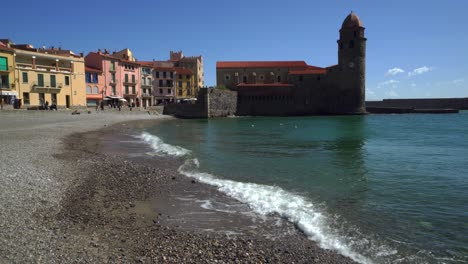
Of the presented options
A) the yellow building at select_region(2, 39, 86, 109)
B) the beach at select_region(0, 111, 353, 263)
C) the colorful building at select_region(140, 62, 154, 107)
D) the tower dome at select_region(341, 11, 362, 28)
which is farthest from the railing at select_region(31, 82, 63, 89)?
the tower dome at select_region(341, 11, 362, 28)

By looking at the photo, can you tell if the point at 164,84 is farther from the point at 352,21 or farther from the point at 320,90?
the point at 352,21

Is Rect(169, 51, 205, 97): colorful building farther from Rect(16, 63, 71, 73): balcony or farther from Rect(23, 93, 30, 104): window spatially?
Rect(23, 93, 30, 104): window

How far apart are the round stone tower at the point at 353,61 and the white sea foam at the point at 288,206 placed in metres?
59.6

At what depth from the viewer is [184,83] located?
7638 cm

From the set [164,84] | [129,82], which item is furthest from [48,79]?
[164,84]

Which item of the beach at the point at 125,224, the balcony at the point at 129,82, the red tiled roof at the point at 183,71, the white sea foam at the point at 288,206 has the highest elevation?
the red tiled roof at the point at 183,71

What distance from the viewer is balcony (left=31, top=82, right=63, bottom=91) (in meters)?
40.1

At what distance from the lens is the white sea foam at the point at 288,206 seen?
6.14 meters

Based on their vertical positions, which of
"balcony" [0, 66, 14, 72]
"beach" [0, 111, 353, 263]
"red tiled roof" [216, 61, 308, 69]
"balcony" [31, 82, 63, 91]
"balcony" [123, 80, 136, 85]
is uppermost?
"red tiled roof" [216, 61, 308, 69]

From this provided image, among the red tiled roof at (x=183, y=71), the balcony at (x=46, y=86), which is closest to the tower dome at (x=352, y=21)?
the red tiled roof at (x=183, y=71)

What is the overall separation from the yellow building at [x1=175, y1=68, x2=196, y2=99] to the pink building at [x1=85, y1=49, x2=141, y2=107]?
1130cm

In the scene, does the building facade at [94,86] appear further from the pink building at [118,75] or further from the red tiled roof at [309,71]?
the red tiled roof at [309,71]

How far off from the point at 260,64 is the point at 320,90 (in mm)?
14455

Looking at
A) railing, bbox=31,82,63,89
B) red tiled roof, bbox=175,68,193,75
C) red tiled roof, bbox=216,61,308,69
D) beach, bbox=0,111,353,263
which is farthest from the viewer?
red tiled roof, bbox=175,68,193,75
